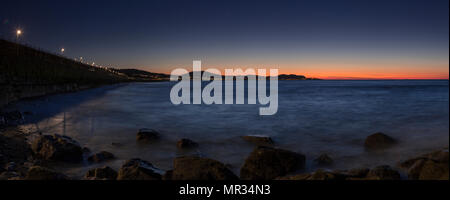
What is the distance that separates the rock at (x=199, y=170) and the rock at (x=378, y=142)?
501cm

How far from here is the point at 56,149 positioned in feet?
20.2

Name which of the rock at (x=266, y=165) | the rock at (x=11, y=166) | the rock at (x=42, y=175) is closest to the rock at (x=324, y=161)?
the rock at (x=266, y=165)

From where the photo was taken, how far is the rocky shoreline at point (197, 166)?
4.38 meters

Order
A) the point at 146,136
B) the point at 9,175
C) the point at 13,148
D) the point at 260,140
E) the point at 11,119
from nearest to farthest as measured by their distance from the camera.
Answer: the point at 9,175, the point at 13,148, the point at 260,140, the point at 146,136, the point at 11,119

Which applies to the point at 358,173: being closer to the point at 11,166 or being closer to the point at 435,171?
the point at 435,171

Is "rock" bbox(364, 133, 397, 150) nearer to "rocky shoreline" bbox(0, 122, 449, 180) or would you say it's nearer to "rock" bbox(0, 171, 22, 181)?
"rocky shoreline" bbox(0, 122, 449, 180)

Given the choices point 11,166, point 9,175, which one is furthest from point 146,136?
point 9,175

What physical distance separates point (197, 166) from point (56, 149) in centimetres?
369

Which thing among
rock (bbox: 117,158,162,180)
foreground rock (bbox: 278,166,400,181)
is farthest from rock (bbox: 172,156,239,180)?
foreground rock (bbox: 278,166,400,181)

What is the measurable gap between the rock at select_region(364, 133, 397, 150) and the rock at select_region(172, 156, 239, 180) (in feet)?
16.4

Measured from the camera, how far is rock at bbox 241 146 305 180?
17.1 ft

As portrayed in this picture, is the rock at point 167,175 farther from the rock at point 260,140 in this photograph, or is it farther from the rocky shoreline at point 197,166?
the rock at point 260,140
